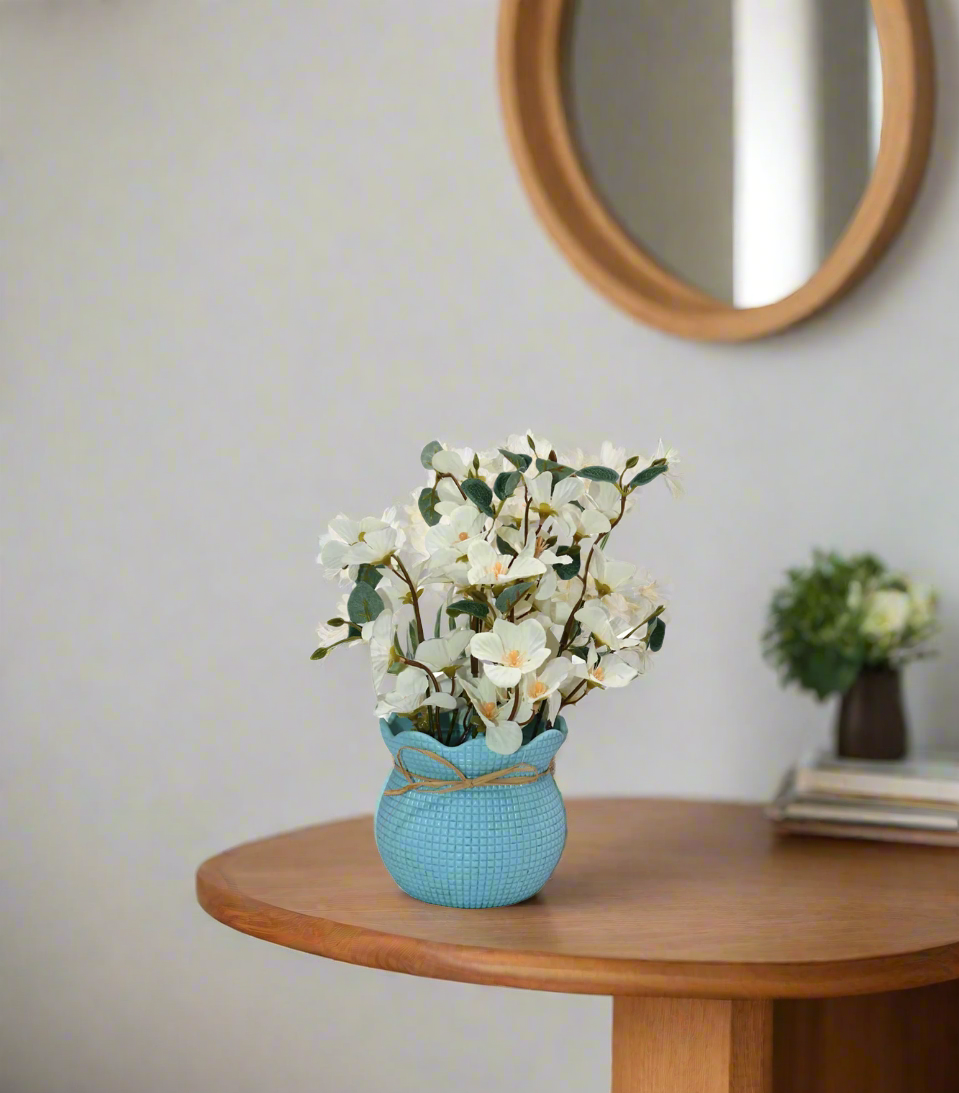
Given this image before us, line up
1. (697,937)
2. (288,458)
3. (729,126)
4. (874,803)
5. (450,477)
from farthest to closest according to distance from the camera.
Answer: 1. (288,458)
2. (729,126)
3. (874,803)
4. (450,477)
5. (697,937)

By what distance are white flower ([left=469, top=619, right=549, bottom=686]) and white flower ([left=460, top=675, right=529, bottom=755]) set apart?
0.04 m

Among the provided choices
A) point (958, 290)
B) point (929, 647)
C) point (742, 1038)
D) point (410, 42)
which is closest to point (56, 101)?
point (410, 42)

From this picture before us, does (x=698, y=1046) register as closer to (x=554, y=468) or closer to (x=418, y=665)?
(x=418, y=665)

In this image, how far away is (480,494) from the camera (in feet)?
3.06

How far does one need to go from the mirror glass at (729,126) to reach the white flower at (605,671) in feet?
2.71

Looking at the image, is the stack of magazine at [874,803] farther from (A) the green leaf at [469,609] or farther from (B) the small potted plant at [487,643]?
(A) the green leaf at [469,609]

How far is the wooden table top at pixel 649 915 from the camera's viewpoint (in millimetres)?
815

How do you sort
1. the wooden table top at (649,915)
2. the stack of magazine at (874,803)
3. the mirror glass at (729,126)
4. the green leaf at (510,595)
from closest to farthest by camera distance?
the wooden table top at (649,915) → the green leaf at (510,595) → the stack of magazine at (874,803) → the mirror glass at (729,126)

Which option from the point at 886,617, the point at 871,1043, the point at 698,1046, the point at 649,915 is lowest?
the point at 871,1043

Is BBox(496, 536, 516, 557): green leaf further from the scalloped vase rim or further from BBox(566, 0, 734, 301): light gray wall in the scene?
BBox(566, 0, 734, 301): light gray wall

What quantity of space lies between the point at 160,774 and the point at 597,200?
126cm

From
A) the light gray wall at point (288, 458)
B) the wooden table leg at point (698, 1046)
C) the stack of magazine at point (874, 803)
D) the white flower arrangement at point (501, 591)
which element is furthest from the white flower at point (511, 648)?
the light gray wall at point (288, 458)

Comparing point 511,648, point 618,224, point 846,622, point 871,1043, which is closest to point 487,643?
point 511,648

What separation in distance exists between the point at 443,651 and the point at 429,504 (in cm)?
13
